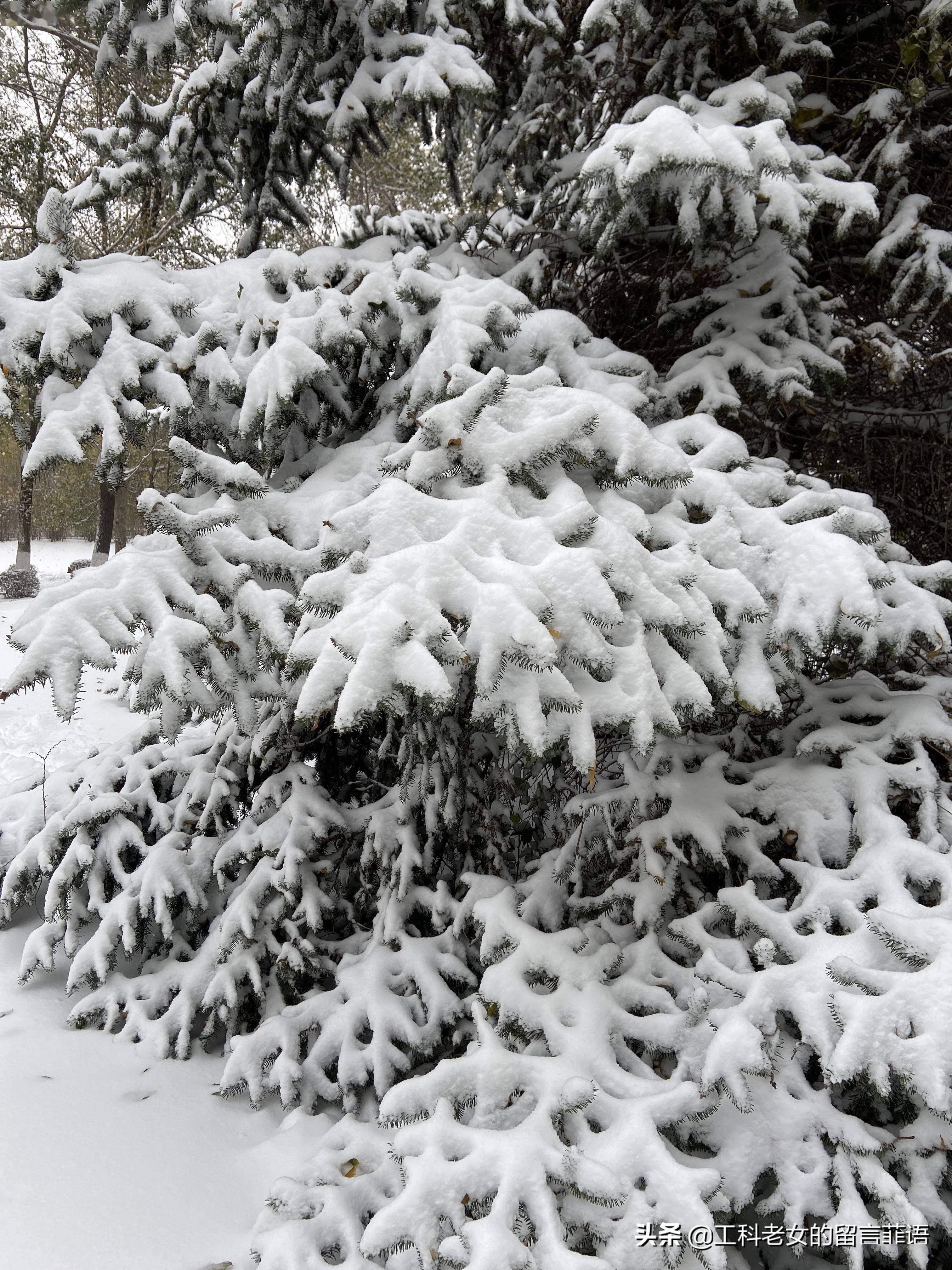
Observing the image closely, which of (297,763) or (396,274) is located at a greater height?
(396,274)

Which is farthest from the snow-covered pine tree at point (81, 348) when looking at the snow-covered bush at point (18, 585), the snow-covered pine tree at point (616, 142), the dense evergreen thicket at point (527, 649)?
the snow-covered bush at point (18, 585)

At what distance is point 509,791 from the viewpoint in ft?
9.84

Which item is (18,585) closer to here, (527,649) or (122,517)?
(122,517)

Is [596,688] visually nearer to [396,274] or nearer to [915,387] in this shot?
[396,274]

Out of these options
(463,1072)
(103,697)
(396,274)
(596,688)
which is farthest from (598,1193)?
(103,697)

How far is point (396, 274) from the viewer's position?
2.78 m

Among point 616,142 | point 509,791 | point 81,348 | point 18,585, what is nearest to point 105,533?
point 18,585

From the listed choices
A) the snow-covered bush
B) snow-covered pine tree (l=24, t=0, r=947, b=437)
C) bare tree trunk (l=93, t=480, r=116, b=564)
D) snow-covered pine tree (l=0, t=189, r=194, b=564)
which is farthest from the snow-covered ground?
the snow-covered bush

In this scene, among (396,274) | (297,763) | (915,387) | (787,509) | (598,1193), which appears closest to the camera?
(598,1193)

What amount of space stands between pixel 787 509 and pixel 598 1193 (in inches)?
78.3

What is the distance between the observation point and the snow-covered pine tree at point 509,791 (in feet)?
6.09

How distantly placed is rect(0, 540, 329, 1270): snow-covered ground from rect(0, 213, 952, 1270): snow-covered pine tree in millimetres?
153

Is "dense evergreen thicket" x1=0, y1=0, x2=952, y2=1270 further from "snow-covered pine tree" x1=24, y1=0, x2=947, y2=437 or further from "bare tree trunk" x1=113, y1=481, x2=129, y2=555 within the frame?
"bare tree trunk" x1=113, y1=481, x2=129, y2=555

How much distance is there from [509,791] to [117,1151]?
1768mm
